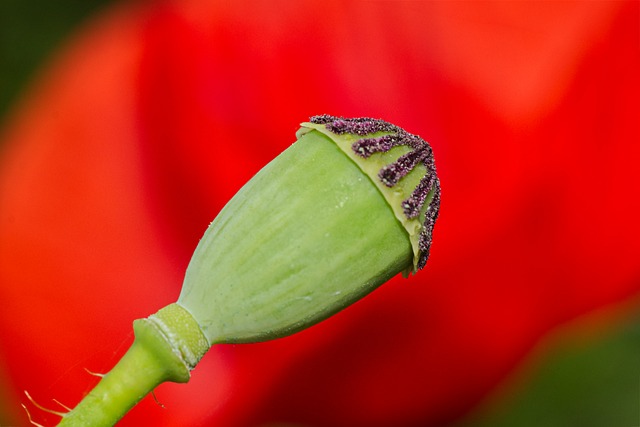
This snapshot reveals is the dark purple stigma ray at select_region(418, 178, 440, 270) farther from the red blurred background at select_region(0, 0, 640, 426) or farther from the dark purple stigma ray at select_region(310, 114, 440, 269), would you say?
the red blurred background at select_region(0, 0, 640, 426)

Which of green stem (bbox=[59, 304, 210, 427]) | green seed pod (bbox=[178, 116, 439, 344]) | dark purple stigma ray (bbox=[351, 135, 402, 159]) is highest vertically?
dark purple stigma ray (bbox=[351, 135, 402, 159])

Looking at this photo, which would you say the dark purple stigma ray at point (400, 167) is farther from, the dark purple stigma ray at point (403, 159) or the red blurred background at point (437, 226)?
the red blurred background at point (437, 226)

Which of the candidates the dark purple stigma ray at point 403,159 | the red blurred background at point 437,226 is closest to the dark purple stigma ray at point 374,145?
the dark purple stigma ray at point 403,159

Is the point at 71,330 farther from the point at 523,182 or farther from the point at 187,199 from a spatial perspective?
the point at 523,182

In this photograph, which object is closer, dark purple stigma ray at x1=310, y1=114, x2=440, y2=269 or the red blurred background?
dark purple stigma ray at x1=310, y1=114, x2=440, y2=269

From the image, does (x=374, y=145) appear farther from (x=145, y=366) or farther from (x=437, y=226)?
(x=437, y=226)

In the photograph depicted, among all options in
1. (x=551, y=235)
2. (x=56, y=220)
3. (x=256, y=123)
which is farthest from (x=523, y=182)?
(x=56, y=220)

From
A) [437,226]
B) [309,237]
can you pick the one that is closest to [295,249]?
[309,237]

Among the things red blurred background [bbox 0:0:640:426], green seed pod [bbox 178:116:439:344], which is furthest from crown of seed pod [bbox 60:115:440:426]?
red blurred background [bbox 0:0:640:426]
